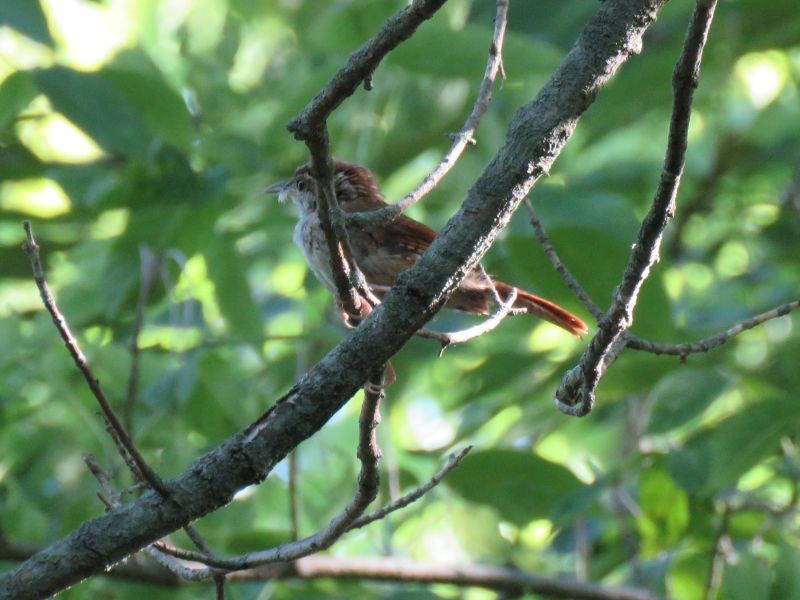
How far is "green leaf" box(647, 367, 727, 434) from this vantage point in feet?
12.1

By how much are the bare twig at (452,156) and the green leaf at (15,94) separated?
7.53ft

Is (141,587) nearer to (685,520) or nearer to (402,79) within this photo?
(685,520)

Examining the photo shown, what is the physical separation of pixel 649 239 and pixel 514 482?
214 cm

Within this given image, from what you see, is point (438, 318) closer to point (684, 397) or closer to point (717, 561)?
point (684, 397)

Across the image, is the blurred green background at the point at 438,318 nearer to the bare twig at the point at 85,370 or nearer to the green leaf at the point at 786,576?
the green leaf at the point at 786,576

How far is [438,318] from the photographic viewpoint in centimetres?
459

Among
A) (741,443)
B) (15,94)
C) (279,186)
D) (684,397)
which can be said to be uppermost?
(279,186)

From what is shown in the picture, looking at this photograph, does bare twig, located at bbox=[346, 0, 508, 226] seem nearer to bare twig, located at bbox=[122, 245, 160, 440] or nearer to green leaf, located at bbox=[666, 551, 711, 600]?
bare twig, located at bbox=[122, 245, 160, 440]

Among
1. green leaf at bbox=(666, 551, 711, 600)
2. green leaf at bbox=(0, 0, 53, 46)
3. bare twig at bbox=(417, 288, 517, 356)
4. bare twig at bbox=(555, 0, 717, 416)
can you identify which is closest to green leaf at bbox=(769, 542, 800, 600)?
green leaf at bbox=(666, 551, 711, 600)

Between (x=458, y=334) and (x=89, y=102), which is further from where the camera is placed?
(x=89, y=102)

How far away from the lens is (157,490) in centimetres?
198

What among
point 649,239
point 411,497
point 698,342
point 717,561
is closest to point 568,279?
point 698,342

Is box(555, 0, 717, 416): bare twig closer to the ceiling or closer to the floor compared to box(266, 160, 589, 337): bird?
closer to the floor

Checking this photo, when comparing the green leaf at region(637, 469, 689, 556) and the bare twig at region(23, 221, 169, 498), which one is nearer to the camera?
the bare twig at region(23, 221, 169, 498)
